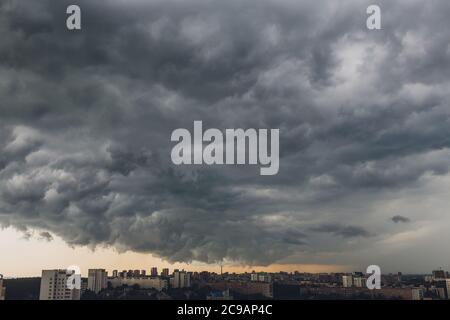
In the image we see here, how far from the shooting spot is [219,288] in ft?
634
